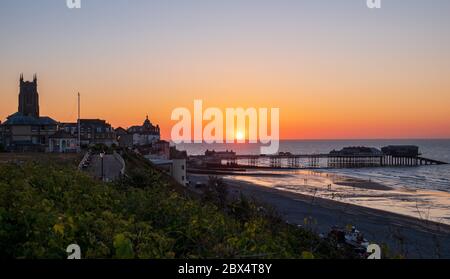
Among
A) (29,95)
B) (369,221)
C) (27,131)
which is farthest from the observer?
(29,95)

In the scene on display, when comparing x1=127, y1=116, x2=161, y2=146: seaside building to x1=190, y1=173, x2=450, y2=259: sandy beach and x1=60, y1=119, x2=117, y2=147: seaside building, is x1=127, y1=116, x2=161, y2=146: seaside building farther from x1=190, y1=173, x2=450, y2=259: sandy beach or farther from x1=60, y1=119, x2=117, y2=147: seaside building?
Result: x1=190, y1=173, x2=450, y2=259: sandy beach

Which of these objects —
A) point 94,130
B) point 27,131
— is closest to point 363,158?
point 94,130

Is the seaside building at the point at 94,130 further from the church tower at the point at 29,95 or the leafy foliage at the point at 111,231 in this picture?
the leafy foliage at the point at 111,231

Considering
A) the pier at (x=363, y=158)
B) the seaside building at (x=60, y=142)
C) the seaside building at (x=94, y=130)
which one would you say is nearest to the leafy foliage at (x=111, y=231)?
the seaside building at (x=60, y=142)

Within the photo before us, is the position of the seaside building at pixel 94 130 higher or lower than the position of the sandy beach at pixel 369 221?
higher

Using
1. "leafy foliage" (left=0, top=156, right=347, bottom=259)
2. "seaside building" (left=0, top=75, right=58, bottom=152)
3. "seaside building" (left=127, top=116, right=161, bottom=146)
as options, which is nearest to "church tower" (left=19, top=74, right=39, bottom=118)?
"seaside building" (left=0, top=75, right=58, bottom=152)

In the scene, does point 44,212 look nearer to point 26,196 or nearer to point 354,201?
point 26,196

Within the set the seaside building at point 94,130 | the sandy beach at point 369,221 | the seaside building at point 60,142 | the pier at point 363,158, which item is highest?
the seaside building at point 94,130

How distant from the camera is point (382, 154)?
9619cm

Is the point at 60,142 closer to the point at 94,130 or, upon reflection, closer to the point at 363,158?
the point at 94,130

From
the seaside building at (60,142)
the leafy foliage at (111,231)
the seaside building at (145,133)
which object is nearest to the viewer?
the leafy foliage at (111,231)

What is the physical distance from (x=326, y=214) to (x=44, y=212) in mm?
26221

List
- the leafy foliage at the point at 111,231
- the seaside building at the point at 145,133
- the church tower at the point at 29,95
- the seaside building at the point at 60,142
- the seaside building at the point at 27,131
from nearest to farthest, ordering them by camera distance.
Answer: the leafy foliage at the point at 111,231 → the seaside building at the point at 60,142 → the seaside building at the point at 27,131 → the church tower at the point at 29,95 → the seaside building at the point at 145,133

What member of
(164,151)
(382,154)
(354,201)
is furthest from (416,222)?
(382,154)
